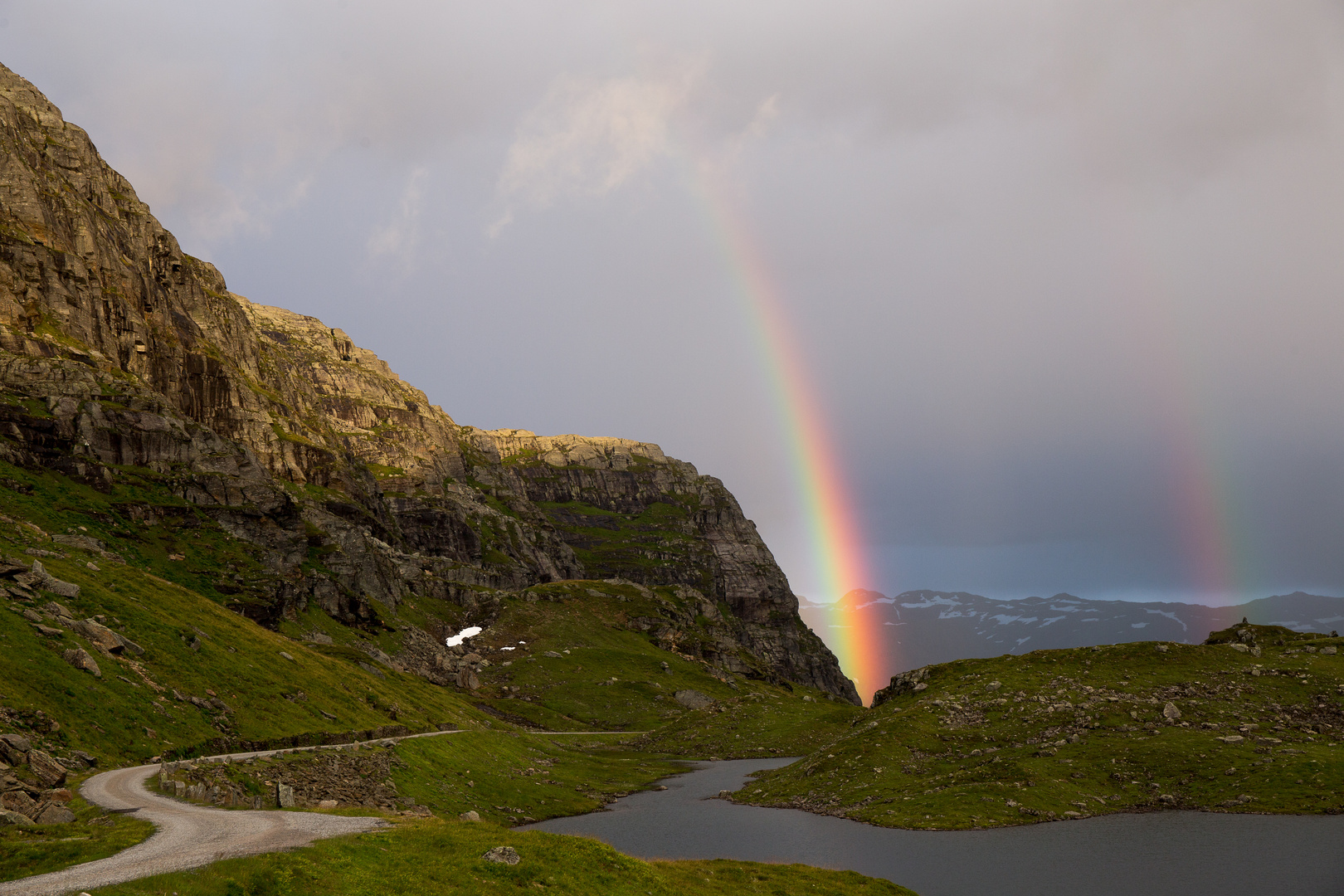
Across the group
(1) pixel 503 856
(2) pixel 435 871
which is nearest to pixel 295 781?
(1) pixel 503 856

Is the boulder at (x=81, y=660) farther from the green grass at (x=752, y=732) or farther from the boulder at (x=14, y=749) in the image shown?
the green grass at (x=752, y=732)

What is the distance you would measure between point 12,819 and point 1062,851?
256 feet

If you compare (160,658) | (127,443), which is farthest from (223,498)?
(160,658)

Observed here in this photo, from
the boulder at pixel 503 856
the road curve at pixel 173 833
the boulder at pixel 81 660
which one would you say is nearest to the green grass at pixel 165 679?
the boulder at pixel 81 660

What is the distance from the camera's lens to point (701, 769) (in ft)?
499

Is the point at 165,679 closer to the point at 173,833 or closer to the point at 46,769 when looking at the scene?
the point at 46,769

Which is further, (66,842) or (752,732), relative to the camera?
(752,732)

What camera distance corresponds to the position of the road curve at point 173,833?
99.1ft

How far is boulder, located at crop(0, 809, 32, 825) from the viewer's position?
119ft

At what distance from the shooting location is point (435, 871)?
38.3m

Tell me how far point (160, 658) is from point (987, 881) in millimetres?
85594

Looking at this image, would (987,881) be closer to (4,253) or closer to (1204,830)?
(1204,830)

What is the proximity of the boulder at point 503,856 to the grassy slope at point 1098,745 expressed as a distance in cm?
5550

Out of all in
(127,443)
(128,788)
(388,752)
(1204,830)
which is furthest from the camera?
(127,443)
